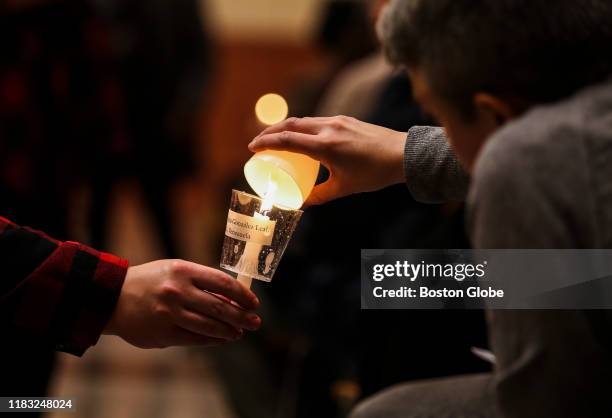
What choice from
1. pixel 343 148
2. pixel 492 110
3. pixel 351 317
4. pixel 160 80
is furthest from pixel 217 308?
pixel 160 80

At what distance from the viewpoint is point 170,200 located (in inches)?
138

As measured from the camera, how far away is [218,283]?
46.2 inches

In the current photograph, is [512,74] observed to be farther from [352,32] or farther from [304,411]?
[352,32]

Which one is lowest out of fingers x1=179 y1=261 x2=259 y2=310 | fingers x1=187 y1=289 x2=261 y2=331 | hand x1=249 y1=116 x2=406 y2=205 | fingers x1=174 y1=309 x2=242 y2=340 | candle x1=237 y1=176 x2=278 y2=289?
fingers x1=174 y1=309 x2=242 y2=340

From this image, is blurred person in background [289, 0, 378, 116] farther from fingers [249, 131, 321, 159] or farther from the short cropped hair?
the short cropped hair

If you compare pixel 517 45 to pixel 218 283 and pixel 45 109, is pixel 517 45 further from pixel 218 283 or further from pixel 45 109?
pixel 45 109

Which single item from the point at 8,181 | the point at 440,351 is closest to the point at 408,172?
the point at 440,351

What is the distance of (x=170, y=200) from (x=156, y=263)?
2.31 m

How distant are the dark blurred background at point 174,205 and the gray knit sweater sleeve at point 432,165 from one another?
0.38ft

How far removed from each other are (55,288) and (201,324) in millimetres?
192

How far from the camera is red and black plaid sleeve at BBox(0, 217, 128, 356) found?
4.00 feet

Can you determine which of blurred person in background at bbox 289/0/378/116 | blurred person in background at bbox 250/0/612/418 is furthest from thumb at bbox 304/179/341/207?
blurred person in background at bbox 289/0/378/116

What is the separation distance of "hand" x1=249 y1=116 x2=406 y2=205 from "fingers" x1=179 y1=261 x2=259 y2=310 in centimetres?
15

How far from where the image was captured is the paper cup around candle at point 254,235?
3.82 feet
